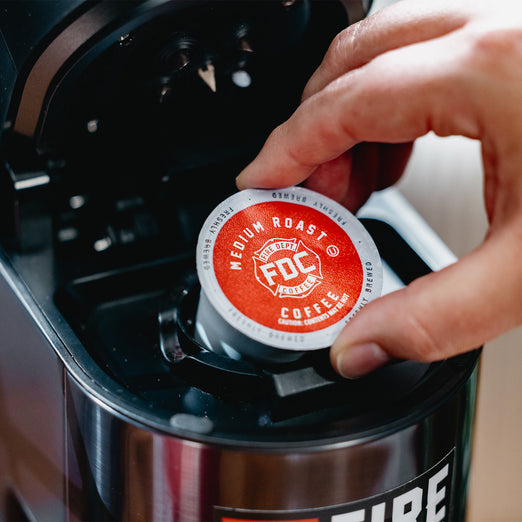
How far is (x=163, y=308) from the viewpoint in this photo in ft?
1.99

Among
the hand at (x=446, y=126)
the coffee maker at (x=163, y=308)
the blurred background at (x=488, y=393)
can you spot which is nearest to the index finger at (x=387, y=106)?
the hand at (x=446, y=126)

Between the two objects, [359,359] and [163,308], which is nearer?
[359,359]

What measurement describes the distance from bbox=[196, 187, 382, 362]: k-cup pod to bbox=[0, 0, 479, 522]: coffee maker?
0.08 ft

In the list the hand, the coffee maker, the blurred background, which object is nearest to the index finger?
the hand

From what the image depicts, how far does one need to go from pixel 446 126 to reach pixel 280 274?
147 mm

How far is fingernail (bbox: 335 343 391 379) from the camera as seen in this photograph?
0.49 m

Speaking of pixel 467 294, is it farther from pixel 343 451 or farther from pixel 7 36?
pixel 7 36

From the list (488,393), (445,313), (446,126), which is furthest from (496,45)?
(488,393)

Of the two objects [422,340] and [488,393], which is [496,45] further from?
[488,393]

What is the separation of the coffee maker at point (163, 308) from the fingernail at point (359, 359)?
2 centimetres

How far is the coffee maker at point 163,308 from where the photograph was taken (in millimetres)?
486

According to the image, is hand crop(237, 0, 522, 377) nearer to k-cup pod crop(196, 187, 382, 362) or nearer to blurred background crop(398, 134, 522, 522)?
k-cup pod crop(196, 187, 382, 362)

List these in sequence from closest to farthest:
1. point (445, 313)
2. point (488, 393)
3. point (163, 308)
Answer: point (445, 313)
point (163, 308)
point (488, 393)

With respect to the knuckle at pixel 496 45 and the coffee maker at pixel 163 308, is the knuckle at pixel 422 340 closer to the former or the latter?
the coffee maker at pixel 163 308
